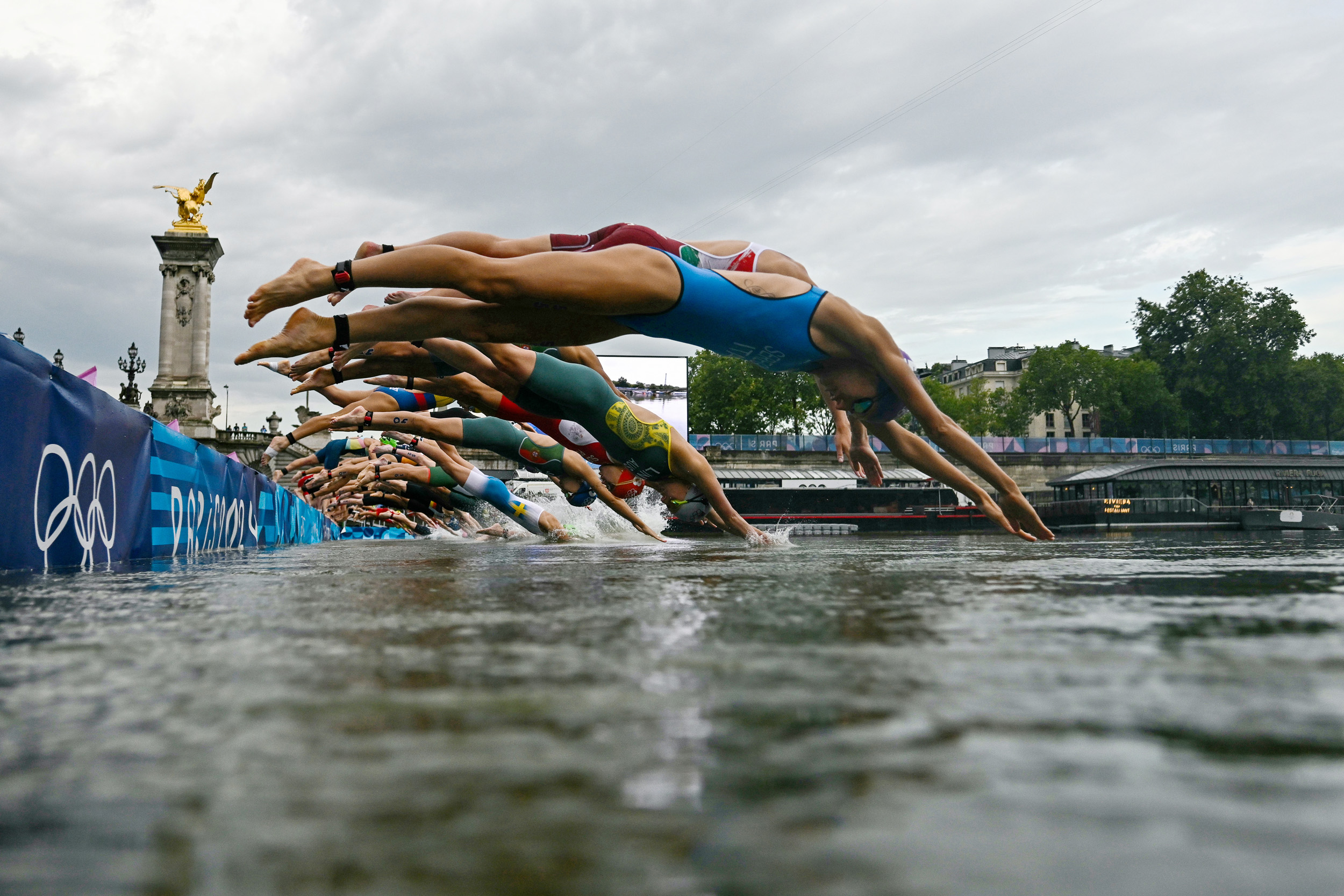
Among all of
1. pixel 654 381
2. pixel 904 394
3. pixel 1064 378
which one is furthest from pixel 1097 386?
pixel 904 394

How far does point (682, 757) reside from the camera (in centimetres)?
71

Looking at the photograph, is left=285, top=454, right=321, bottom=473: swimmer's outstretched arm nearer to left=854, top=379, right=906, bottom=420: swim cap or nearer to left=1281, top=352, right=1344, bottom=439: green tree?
left=854, top=379, right=906, bottom=420: swim cap

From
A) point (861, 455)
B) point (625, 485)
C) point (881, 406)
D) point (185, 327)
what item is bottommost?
point (625, 485)

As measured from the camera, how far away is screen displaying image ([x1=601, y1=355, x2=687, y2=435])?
152ft

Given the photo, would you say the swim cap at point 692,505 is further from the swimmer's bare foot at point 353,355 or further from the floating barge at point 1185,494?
the floating barge at point 1185,494

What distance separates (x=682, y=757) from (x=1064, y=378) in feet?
229

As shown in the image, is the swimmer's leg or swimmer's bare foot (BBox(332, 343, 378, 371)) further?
swimmer's bare foot (BBox(332, 343, 378, 371))

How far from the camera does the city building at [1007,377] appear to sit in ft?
299

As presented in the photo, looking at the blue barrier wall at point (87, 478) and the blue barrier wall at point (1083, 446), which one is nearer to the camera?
the blue barrier wall at point (87, 478)

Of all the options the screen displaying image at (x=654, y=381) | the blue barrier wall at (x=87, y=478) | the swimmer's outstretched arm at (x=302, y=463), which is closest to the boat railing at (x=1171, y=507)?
the screen displaying image at (x=654, y=381)

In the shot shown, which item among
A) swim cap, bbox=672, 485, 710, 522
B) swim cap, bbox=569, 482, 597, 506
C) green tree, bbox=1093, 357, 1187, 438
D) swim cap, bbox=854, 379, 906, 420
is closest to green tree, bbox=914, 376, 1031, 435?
green tree, bbox=1093, 357, 1187, 438

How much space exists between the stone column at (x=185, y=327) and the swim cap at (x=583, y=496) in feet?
147

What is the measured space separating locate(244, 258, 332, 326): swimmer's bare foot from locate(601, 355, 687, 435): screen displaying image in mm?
41311

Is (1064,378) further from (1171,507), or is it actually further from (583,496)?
(583,496)
